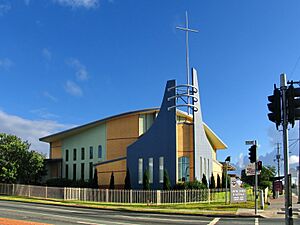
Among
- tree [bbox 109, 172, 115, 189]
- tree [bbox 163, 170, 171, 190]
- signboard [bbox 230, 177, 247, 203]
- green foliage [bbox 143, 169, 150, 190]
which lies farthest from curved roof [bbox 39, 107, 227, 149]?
signboard [bbox 230, 177, 247, 203]

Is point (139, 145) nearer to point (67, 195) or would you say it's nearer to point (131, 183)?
point (131, 183)

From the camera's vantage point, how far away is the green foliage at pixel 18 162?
4719 centimetres

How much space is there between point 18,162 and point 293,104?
141 ft

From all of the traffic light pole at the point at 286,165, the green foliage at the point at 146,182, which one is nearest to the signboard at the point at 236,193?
the green foliage at the point at 146,182

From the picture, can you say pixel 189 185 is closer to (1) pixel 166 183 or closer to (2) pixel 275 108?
(1) pixel 166 183

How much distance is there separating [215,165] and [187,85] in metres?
17.8

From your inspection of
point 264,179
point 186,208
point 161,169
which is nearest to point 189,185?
point 161,169

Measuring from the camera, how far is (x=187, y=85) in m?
42.4

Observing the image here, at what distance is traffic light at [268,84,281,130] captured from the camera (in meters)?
10.8

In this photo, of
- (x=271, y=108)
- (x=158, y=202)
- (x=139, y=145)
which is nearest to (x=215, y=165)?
(x=139, y=145)

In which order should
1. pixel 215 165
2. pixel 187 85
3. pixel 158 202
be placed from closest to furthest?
pixel 158 202 → pixel 187 85 → pixel 215 165

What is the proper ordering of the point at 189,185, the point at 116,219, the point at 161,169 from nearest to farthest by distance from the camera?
the point at 116,219
the point at 189,185
the point at 161,169

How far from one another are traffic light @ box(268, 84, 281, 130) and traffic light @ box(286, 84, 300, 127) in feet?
0.93

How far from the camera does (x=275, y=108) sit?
35.7 ft
